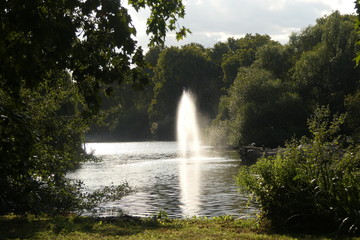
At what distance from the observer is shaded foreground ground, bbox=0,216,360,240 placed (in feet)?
41.1

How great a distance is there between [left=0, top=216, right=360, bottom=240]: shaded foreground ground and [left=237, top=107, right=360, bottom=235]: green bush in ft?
2.49

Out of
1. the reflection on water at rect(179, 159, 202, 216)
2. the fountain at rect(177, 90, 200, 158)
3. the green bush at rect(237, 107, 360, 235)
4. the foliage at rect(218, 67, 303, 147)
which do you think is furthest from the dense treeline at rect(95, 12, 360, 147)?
the fountain at rect(177, 90, 200, 158)

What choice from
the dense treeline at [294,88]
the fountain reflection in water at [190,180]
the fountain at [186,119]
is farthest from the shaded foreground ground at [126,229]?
the fountain at [186,119]

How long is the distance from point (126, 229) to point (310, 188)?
5.37 m

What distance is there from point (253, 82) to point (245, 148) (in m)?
13.3

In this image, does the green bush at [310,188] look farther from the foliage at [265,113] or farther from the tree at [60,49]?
the foliage at [265,113]

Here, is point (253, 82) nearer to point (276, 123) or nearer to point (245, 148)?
point (276, 123)

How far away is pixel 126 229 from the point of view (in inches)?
555

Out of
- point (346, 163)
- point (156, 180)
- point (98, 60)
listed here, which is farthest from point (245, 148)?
point (98, 60)

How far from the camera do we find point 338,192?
12609 mm

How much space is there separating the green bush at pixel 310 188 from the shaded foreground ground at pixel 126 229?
759 millimetres

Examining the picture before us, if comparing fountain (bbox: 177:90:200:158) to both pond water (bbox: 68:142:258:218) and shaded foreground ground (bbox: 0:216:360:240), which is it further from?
shaded foreground ground (bbox: 0:216:360:240)

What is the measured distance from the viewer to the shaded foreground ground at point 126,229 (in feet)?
41.1

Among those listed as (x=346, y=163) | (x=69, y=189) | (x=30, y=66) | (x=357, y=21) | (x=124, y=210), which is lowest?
(x=124, y=210)
